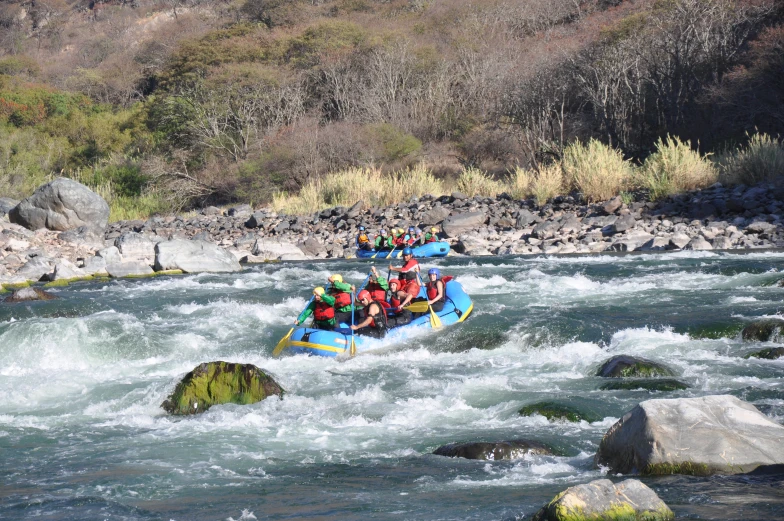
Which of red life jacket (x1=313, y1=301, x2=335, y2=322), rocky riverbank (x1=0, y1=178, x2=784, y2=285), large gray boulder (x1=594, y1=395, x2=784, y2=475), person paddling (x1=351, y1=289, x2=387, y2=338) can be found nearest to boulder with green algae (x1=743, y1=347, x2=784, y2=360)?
large gray boulder (x1=594, y1=395, x2=784, y2=475)

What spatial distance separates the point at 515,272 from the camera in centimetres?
1533

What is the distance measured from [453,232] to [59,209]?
9.89 meters

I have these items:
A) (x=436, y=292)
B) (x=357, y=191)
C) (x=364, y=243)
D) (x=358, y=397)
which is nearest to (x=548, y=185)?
(x=364, y=243)

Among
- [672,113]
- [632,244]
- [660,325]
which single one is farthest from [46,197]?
[672,113]

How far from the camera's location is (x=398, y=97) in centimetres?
3594

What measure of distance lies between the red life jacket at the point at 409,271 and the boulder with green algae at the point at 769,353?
184 inches

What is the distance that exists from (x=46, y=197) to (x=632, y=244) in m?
14.2

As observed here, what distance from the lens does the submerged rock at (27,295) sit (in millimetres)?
13172

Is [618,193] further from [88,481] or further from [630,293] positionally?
[88,481]

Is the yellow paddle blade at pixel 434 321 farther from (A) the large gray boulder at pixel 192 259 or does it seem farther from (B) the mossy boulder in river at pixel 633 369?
(A) the large gray boulder at pixel 192 259

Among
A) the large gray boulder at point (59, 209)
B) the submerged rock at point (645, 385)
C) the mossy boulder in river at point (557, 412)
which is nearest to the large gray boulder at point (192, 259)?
the large gray boulder at point (59, 209)

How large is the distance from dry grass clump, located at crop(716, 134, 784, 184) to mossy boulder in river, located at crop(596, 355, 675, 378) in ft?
43.9

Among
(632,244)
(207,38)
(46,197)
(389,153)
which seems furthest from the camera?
(207,38)

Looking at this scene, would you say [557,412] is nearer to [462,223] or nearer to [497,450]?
[497,450]
